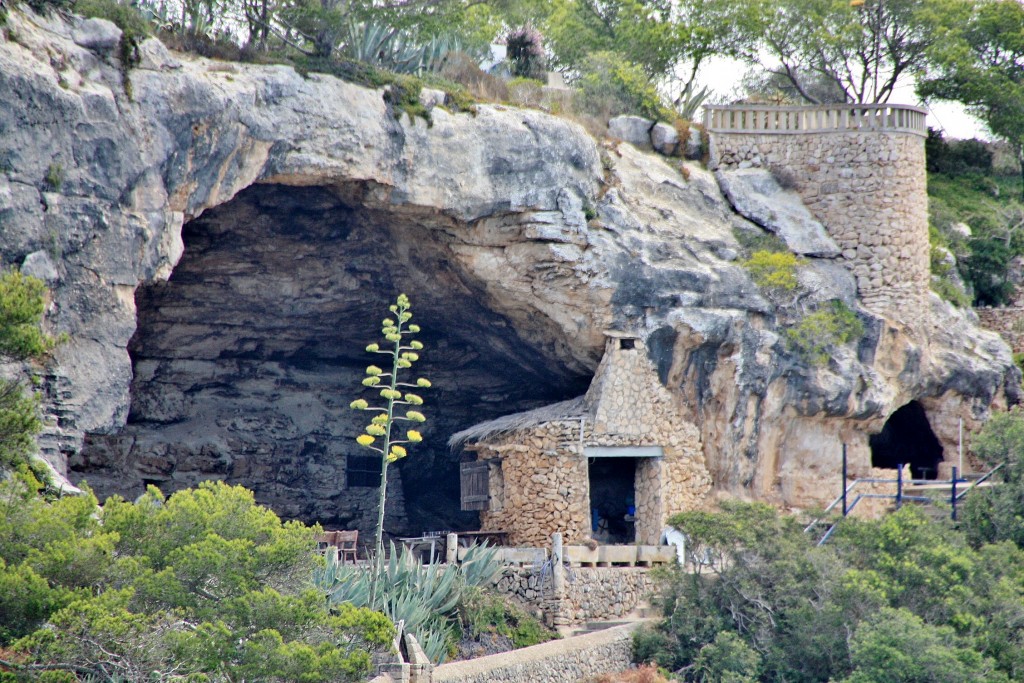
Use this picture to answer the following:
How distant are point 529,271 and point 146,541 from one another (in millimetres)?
10880

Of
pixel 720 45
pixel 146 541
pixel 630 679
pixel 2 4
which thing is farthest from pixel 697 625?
pixel 720 45

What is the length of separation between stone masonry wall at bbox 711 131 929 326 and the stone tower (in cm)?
2

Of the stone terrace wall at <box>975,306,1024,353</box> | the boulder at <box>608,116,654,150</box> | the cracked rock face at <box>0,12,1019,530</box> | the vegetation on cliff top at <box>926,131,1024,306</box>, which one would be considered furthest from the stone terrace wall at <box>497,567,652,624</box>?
the stone terrace wall at <box>975,306,1024,353</box>

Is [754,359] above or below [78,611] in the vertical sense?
above

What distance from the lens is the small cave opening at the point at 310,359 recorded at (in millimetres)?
27844

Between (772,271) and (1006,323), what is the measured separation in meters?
7.74

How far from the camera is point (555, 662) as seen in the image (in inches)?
874

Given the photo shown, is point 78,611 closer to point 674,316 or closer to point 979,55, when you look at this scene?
point 674,316

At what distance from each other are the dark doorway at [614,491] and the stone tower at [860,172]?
6.12 metres

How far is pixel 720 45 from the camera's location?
34.9m

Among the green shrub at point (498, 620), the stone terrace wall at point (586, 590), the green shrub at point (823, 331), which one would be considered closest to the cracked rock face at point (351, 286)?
the green shrub at point (823, 331)

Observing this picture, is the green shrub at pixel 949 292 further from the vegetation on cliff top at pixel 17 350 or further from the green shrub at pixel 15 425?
the green shrub at pixel 15 425

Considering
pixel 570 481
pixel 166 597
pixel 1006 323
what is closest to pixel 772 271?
pixel 570 481

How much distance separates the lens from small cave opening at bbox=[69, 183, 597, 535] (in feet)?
91.4
